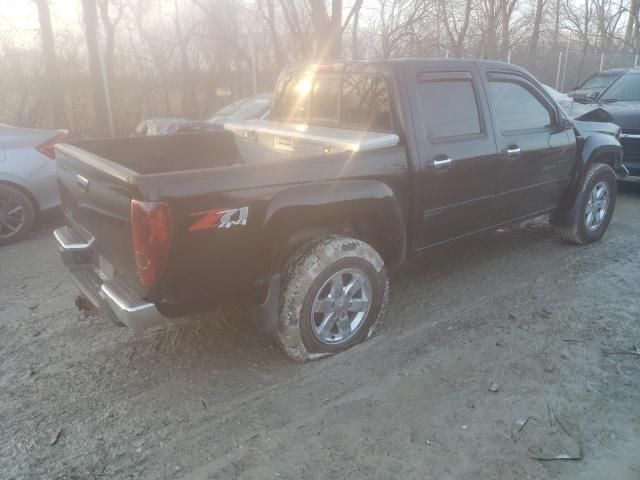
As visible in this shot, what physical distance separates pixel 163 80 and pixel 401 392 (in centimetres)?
1315

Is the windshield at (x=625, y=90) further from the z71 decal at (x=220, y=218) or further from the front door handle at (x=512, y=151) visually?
the z71 decal at (x=220, y=218)

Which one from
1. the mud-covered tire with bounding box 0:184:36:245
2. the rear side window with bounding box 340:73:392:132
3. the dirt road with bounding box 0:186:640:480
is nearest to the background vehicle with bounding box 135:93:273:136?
the mud-covered tire with bounding box 0:184:36:245

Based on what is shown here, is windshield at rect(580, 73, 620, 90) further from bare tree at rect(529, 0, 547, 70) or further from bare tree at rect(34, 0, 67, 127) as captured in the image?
bare tree at rect(529, 0, 547, 70)

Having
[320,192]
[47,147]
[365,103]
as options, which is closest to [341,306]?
[320,192]

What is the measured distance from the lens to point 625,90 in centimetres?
930

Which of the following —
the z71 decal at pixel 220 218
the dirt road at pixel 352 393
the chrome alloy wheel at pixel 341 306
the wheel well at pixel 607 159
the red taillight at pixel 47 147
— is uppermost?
the red taillight at pixel 47 147

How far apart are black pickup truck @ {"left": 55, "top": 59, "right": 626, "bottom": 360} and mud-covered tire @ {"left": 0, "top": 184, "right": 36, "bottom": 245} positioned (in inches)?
103

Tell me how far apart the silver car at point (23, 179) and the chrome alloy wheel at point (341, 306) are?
4444 millimetres

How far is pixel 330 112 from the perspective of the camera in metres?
4.30

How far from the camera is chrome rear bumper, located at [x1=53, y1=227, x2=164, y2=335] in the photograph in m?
2.80

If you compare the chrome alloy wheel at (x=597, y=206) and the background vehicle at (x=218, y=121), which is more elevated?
the background vehicle at (x=218, y=121)

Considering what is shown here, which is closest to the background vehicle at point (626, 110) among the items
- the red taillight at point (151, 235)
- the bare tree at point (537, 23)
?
the red taillight at point (151, 235)

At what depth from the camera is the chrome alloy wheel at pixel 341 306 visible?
3.41 metres

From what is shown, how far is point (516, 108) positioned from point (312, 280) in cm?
258
